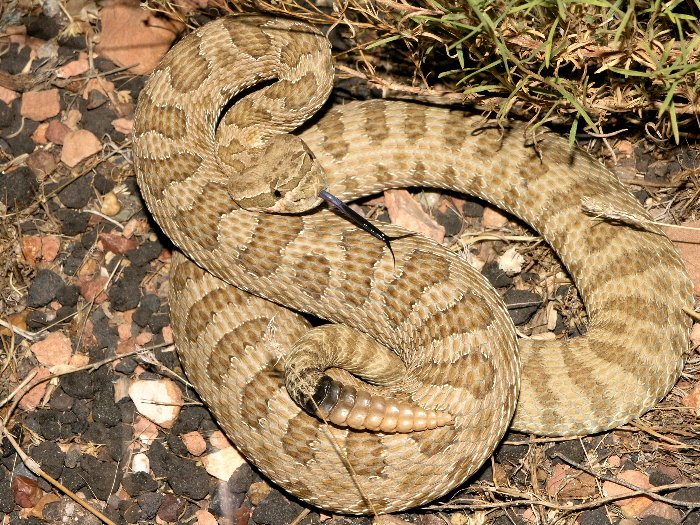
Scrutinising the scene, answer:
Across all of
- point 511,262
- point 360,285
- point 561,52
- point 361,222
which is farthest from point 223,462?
point 561,52

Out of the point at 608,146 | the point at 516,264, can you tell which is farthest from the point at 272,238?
the point at 608,146

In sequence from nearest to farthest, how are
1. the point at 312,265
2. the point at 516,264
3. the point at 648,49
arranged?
1. the point at 648,49
2. the point at 312,265
3. the point at 516,264

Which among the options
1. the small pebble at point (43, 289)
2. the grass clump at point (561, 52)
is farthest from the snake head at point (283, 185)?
the small pebble at point (43, 289)

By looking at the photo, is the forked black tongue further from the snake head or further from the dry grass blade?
the dry grass blade

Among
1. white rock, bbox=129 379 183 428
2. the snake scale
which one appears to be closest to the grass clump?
the snake scale

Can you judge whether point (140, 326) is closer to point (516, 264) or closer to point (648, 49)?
point (516, 264)
